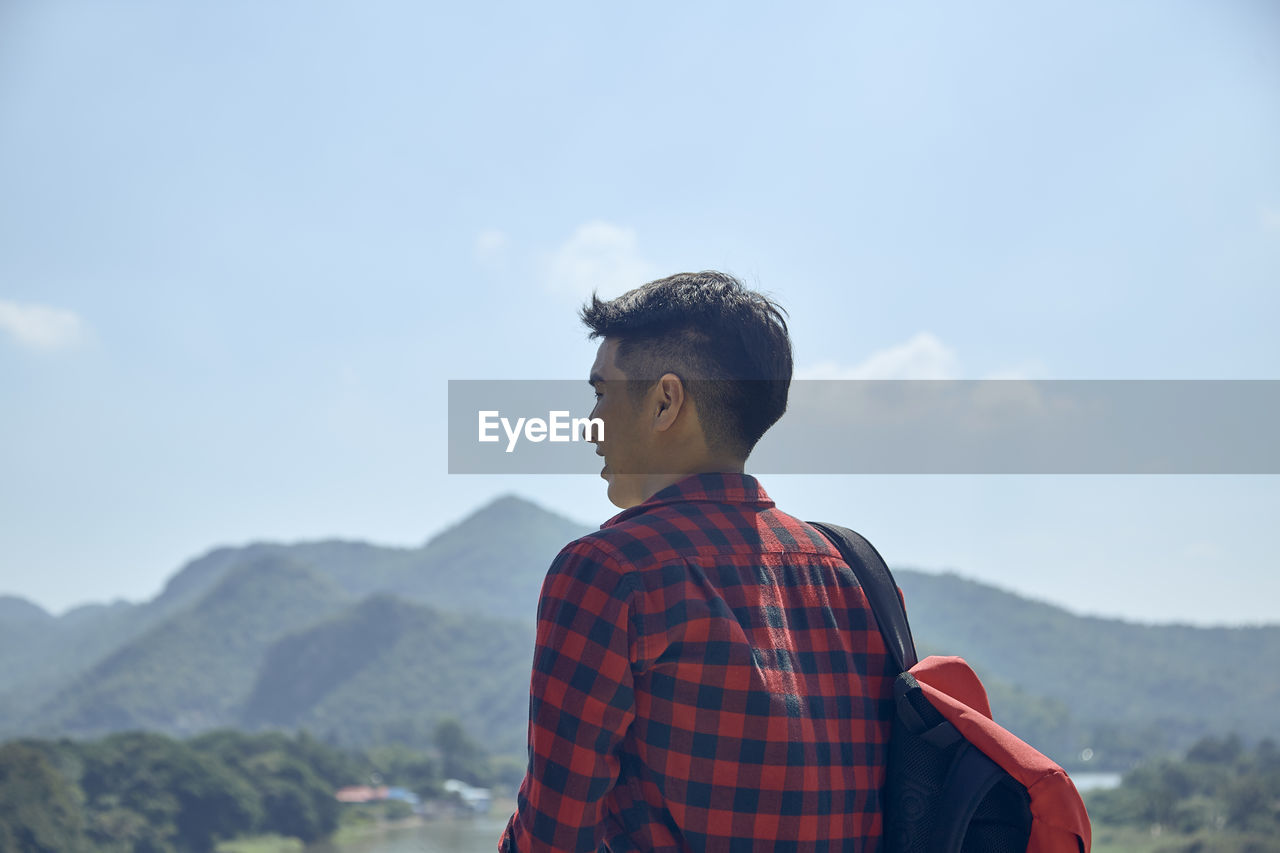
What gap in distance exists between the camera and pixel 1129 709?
320 feet

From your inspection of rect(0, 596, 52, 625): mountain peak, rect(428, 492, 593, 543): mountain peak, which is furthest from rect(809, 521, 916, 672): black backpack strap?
rect(0, 596, 52, 625): mountain peak

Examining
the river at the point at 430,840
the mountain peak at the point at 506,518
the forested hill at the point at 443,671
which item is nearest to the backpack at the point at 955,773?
the river at the point at 430,840

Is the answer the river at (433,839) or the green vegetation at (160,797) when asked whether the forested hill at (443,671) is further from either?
the green vegetation at (160,797)

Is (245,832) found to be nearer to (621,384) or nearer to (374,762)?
(374,762)

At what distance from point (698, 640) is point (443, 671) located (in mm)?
108197

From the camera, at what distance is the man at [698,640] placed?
1073mm

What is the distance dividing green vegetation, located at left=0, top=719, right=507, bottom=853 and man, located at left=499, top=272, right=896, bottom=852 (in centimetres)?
4311

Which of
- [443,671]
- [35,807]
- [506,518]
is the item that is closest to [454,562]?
[506,518]

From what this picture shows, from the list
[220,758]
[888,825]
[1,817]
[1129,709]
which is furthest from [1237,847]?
[1129,709]

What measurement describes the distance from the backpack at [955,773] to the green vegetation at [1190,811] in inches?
1892

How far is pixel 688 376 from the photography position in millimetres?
1259

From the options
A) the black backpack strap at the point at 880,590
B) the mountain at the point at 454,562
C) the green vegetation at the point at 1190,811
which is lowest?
the green vegetation at the point at 1190,811

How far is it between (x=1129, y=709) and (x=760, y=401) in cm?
10965

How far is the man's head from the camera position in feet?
4.13
